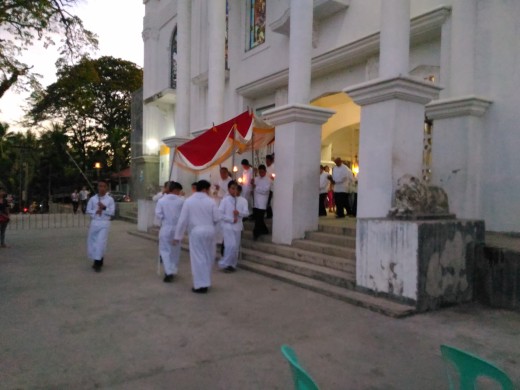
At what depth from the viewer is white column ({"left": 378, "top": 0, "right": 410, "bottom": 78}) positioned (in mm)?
6414

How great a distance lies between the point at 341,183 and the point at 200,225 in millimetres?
4752

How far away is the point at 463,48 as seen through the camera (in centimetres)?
750

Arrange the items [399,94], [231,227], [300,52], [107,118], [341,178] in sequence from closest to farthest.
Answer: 1. [399,94]
2. [231,227]
3. [300,52]
4. [341,178]
5. [107,118]

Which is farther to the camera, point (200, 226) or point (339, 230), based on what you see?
point (339, 230)

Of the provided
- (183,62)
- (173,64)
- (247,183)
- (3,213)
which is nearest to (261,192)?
(247,183)

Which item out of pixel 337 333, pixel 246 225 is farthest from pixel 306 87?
pixel 337 333

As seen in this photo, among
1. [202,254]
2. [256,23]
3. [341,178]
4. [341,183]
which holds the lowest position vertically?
[202,254]

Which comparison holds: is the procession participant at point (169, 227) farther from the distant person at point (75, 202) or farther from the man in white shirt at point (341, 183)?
the distant person at point (75, 202)

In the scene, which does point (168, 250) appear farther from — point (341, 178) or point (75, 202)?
point (75, 202)

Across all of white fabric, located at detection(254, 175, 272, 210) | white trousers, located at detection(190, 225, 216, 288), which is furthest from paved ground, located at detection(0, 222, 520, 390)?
white fabric, located at detection(254, 175, 272, 210)

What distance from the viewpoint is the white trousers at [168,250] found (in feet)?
23.3

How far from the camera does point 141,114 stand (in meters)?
22.1

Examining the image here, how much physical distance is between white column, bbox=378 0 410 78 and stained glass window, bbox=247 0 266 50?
269 inches

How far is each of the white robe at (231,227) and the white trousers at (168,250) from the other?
0.96 meters
